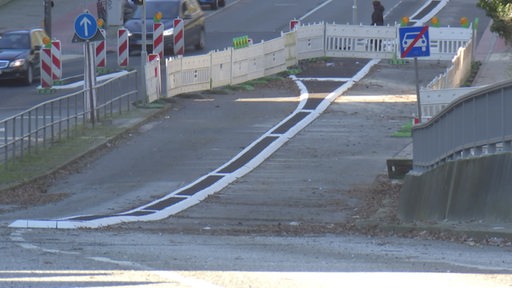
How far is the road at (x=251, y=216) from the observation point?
9.41 m

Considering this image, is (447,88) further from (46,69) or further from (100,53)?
(46,69)

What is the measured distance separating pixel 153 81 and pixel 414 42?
9161 millimetres

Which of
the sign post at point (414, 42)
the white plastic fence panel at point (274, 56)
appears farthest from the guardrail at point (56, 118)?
the sign post at point (414, 42)

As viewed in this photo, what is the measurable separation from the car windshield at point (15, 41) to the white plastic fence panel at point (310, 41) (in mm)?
9024

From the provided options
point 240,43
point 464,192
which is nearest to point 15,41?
point 240,43

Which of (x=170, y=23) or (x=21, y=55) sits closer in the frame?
(x=21, y=55)

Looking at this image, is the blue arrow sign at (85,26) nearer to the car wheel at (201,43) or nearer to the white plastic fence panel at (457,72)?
the white plastic fence panel at (457,72)

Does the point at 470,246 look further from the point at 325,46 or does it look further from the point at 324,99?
the point at 325,46

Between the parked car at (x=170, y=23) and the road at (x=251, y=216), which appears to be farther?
the parked car at (x=170, y=23)

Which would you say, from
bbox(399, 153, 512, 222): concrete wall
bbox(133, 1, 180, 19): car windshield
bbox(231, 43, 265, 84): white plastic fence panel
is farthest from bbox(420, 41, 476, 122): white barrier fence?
bbox(133, 1, 180, 19): car windshield

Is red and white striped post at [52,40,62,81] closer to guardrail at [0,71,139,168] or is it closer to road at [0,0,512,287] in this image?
guardrail at [0,71,139,168]

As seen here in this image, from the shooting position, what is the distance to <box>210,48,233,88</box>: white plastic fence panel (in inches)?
1260

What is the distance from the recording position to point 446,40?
37.9m

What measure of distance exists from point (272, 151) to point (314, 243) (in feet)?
36.0
